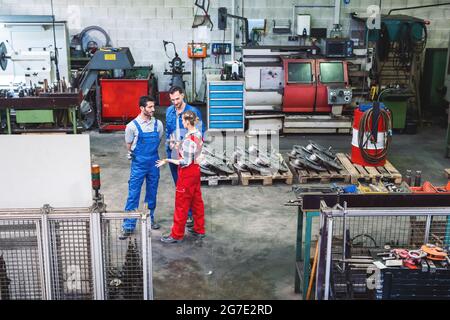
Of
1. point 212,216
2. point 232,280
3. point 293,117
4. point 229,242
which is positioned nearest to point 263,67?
point 293,117

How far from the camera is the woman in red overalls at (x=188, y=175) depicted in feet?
17.3

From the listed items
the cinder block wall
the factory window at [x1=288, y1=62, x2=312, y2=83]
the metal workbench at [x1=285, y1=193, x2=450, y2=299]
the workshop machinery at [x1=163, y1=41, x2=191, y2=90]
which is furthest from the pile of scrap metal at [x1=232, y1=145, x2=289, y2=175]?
the cinder block wall

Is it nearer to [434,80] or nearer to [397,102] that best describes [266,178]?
[397,102]

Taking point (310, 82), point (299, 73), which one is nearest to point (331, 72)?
point (310, 82)

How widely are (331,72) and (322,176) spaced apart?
9.86ft

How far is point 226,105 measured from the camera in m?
9.51

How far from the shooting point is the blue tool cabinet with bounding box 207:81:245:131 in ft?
30.8

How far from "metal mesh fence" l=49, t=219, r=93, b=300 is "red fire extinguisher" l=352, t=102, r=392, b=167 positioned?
461 centimetres

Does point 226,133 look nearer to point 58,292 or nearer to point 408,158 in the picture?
point 408,158

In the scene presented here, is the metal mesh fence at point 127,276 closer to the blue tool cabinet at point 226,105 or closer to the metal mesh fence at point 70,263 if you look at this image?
the metal mesh fence at point 70,263

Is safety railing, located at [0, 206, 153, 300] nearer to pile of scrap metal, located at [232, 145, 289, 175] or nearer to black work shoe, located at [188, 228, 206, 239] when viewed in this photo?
black work shoe, located at [188, 228, 206, 239]

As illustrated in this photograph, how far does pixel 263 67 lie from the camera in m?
9.58

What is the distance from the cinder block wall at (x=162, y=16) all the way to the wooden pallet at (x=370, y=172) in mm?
4657

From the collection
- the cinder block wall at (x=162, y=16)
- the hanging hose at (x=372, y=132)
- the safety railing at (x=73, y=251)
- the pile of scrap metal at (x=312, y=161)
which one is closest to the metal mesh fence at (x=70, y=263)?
the safety railing at (x=73, y=251)
